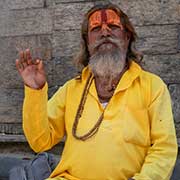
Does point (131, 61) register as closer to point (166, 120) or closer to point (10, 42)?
point (166, 120)

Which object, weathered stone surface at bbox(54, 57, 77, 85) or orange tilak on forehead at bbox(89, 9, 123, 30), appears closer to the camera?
orange tilak on forehead at bbox(89, 9, 123, 30)

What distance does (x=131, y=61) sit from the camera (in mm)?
2922

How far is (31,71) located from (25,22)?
56.2 inches

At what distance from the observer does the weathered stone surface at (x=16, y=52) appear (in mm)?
4020

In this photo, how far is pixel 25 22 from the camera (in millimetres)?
4043

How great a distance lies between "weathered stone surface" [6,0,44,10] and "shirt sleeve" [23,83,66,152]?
127cm

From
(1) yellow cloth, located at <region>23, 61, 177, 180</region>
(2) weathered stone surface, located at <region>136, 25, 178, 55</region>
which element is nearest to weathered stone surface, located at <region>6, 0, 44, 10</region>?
(2) weathered stone surface, located at <region>136, 25, 178, 55</region>

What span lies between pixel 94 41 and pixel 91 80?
0.22 metres

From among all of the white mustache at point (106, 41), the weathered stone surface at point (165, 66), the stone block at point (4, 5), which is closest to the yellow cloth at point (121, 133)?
the white mustache at point (106, 41)

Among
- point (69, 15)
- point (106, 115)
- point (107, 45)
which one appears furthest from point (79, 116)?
point (69, 15)

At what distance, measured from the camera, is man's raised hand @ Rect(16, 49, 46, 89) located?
2.68m

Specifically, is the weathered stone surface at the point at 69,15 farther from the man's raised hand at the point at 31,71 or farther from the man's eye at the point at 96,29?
the man's raised hand at the point at 31,71

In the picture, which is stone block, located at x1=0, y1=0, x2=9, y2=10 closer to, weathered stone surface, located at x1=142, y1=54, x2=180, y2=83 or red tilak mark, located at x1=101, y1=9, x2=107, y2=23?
weathered stone surface, located at x1=142, y1=54, x2=180, y2=83

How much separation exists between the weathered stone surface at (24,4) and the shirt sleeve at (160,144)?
5.27 ft
